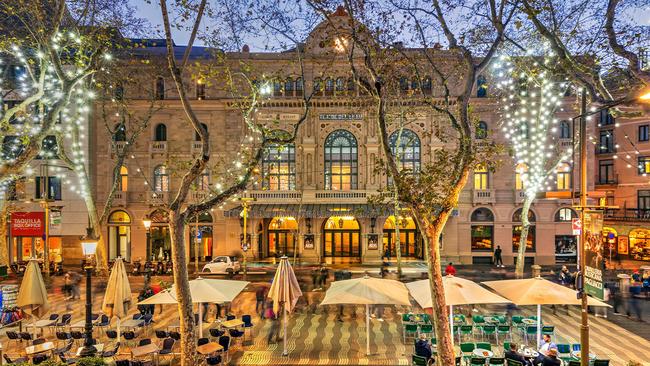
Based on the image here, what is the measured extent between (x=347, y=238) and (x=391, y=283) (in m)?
20.3

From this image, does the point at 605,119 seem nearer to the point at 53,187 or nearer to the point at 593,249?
the point at 593,249

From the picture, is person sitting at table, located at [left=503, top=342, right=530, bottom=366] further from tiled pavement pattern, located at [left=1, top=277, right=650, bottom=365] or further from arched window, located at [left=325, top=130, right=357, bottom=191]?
arched window, located at [left=325, top=130, right=357, bottom=191]

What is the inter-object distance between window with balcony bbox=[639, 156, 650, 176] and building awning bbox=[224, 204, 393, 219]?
78.8 ft

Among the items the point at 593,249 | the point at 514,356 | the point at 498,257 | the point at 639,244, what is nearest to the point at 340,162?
the point at 498,257

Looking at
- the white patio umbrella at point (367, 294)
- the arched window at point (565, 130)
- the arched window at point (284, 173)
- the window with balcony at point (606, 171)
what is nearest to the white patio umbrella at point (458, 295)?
the white patio umbrella at point (367, 294)

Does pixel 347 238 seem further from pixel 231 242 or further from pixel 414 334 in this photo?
pixel 414 334

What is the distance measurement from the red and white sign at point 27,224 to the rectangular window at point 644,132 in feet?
173

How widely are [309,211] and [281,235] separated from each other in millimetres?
5373

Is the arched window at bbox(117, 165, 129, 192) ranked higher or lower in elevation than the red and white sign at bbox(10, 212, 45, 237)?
higher

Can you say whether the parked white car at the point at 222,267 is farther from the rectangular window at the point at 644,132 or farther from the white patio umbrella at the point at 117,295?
the rectangular window at the point at 644,132

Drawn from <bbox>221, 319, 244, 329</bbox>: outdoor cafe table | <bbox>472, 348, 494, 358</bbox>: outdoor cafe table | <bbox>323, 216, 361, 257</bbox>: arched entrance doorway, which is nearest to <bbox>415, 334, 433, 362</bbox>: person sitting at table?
<bbox>472, 348, 494, 358</bbox>: outdoor cafe table

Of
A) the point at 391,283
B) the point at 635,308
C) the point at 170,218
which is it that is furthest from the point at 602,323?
the point at 170,218

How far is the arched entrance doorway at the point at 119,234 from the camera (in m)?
33.2

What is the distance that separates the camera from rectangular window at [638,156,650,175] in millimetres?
34844
